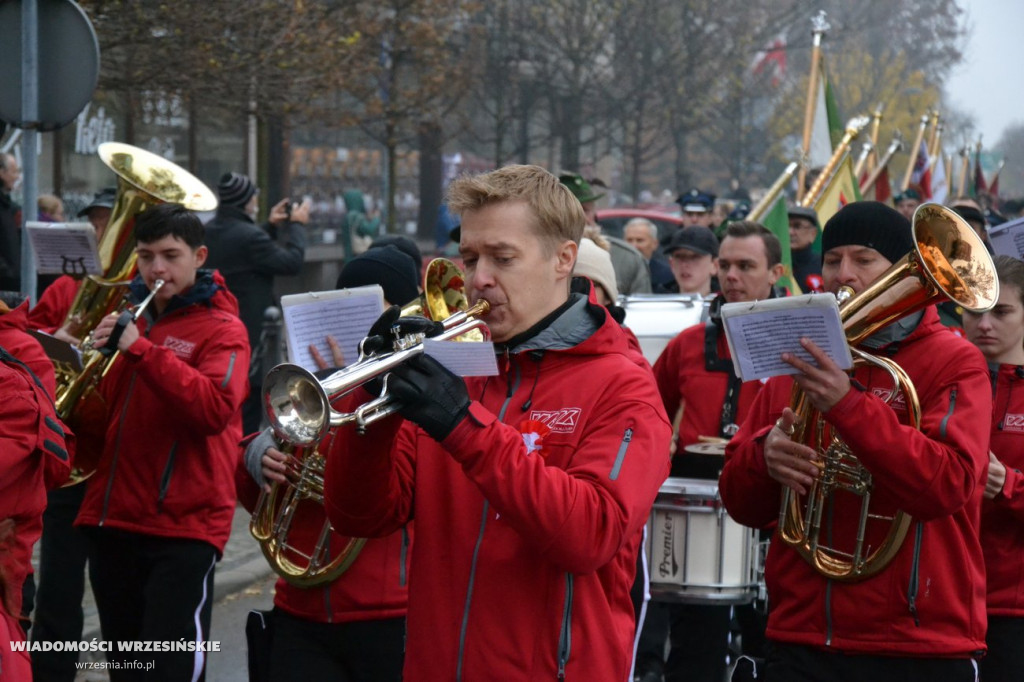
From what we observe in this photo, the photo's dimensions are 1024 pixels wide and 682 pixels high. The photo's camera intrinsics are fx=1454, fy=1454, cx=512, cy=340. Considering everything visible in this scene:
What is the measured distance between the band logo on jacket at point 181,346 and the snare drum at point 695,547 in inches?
74.9

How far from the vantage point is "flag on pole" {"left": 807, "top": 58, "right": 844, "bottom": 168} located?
40.7 feet

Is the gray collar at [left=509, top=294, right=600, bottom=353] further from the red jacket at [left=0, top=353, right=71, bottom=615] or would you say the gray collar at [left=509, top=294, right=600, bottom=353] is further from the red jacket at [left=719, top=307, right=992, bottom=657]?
the red jacket at [left=0, top=353, right=71, bottom=615]

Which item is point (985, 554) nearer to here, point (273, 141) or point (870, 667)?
point (870, 667)

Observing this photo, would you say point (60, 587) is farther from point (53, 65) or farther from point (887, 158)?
point (887, 158)

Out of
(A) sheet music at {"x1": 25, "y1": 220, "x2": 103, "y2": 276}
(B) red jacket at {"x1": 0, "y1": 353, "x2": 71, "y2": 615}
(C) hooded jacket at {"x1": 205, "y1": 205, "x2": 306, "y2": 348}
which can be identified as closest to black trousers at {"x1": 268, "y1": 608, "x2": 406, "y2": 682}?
(B) red jacket at {"x1": 0, "y1": 353, "x2": 71, "y2": 615}

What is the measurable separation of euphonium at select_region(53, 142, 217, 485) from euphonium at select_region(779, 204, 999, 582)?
280 cm

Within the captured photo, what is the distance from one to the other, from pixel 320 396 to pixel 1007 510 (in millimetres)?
2631

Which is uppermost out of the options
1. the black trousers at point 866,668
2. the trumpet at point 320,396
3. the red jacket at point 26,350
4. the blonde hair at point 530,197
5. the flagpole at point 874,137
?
the flagpole at point 874,137

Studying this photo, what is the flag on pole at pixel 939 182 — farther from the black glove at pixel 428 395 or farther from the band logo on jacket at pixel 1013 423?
the black glove at pixel 428 395

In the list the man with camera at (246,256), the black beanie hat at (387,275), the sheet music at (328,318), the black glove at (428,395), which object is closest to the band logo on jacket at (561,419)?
the black glove at (428,395)

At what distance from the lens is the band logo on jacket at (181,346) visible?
559 centimetres

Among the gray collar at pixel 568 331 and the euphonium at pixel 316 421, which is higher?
the gray collar at pixel 568 331

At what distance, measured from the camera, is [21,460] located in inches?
152

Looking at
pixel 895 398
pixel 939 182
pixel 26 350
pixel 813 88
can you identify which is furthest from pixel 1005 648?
pixel 939 182
